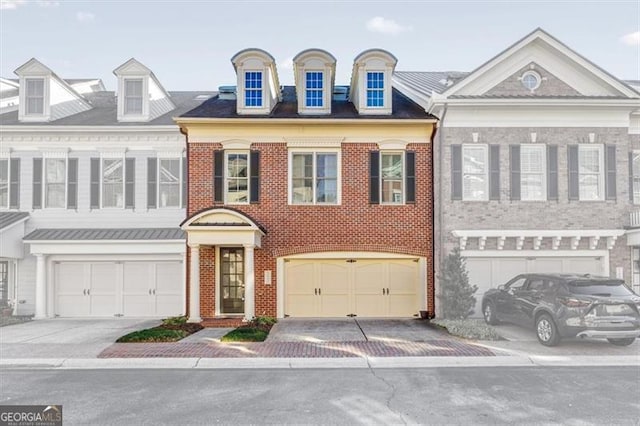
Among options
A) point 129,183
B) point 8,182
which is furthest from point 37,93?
point 129,183

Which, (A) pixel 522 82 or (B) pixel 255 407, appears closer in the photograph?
(B) pixel 255 407

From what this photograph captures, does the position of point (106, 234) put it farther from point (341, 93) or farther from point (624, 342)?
point (624, 342)

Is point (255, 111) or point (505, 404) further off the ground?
point (255, 111)

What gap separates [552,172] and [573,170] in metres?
0.74

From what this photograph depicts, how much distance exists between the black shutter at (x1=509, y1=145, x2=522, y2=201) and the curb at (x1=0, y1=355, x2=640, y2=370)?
643cm

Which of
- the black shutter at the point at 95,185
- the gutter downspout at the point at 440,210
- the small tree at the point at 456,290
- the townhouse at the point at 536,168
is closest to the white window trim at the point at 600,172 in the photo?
the townhouse at the point at 536,168

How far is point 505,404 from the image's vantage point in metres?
7.22

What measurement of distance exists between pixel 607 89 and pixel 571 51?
189cm

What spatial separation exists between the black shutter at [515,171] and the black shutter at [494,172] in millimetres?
466

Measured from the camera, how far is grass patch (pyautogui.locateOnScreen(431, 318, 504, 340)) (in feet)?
38.7

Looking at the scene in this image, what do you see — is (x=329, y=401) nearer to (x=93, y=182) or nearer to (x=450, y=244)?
(x=450, y=244)

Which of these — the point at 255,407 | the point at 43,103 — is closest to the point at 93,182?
the point at 43,103

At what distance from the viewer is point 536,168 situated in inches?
597

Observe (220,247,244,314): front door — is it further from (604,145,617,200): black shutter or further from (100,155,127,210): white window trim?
(604,145,617,200): black shutter
